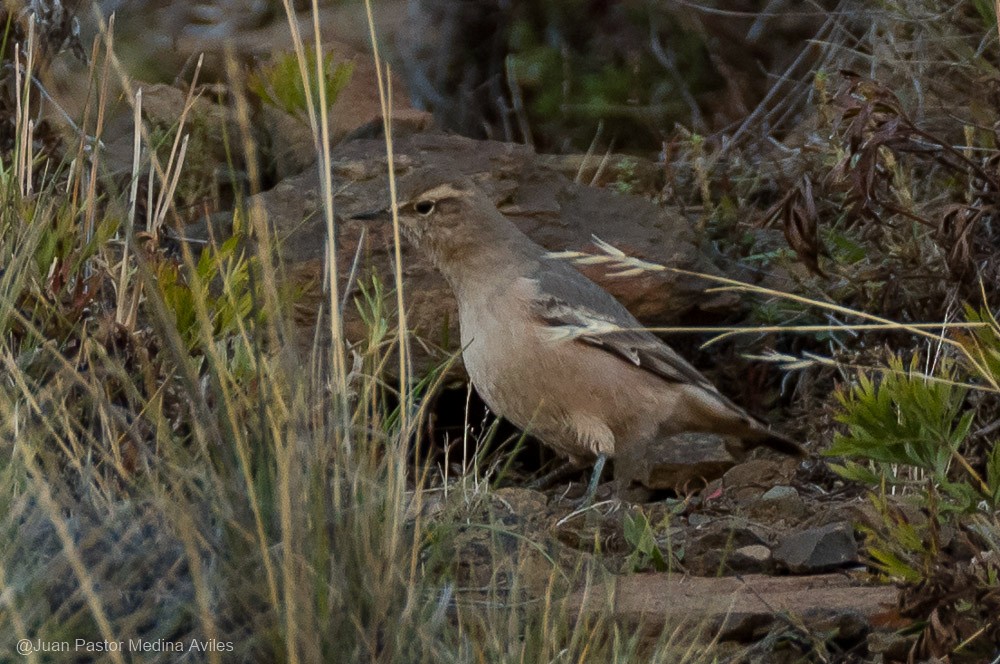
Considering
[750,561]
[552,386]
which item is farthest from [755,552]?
[552,386]

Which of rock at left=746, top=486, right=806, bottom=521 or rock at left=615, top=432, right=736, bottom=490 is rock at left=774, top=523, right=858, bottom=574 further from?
rock at left=615, top=432, right=736, bottom=490

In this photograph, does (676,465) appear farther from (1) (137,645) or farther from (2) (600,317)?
(1) (137,645)

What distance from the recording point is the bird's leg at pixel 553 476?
20.1 feet

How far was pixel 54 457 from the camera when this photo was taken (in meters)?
3.57

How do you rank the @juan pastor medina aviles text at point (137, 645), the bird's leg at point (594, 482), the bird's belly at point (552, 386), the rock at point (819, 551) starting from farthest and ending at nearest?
the bird's belly at point (552, 386) < the bird's leg at point (594, 482) < the rock at point (819, 551) < the @juan pastor medina aviles text at point (137, 645)

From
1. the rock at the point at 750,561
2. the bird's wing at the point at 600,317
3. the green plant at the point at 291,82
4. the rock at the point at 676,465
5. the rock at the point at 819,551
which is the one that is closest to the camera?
the rock at the point at 819,551

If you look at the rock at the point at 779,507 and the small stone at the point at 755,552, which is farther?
the rock at the point at 779,507

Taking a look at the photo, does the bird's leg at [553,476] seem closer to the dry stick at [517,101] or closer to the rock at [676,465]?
the rock at [676,465]

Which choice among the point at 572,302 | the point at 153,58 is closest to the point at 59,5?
the point at 572,302

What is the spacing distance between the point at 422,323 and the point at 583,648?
3492 mm

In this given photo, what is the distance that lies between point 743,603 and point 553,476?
2.39 metres

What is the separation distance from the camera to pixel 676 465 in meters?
6.16

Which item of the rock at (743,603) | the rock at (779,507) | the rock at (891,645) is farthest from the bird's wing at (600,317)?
the rock at (891,645)

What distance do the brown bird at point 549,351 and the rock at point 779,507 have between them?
2.12 feet
